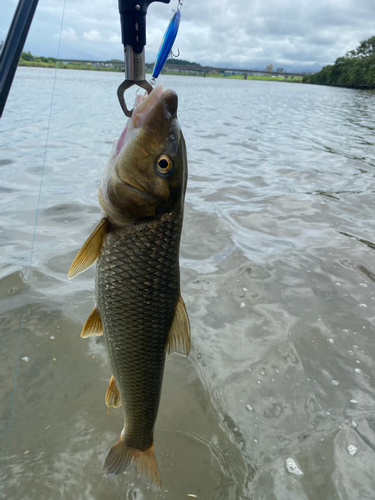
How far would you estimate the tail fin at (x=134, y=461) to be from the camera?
6.66 ft

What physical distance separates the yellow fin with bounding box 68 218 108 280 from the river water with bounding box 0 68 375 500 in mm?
1425

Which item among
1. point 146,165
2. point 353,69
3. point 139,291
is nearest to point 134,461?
point 139,291

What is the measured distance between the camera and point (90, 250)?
5.41 ft

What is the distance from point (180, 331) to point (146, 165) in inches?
33.2

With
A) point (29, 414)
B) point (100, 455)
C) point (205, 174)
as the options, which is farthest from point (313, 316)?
point (205, 174)

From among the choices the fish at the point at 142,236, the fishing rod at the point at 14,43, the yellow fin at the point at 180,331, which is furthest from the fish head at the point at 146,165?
the fishing rod at the point at 14,43

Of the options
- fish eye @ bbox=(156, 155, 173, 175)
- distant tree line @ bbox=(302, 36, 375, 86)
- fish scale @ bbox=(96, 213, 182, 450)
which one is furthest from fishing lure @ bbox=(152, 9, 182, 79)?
distant tree line @ bbox=(302, 36, 375, 86)

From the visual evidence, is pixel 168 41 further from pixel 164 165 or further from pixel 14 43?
pixel 14 43

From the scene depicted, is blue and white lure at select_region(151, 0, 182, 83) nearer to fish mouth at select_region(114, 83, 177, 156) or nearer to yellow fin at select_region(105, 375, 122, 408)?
fish mouth at select_region(114, 83, 177, 156)

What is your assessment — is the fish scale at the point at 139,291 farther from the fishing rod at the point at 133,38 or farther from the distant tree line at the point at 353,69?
the distant tree line at the point at 353,69

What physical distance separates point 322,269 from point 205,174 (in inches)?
207

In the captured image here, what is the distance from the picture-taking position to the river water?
2.38 meters

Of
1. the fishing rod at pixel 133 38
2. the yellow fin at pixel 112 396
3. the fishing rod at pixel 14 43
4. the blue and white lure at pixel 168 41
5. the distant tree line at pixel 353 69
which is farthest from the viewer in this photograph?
the distant tree line at pixel 353 69

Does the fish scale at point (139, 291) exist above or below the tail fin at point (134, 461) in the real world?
above
